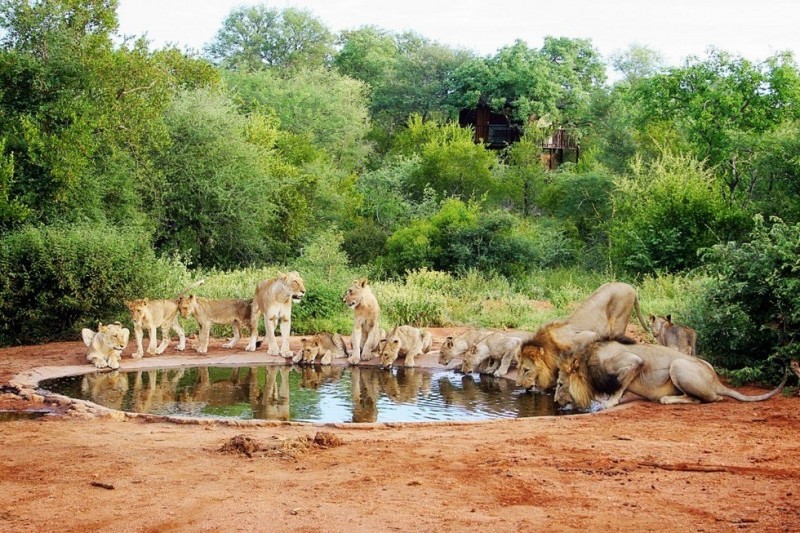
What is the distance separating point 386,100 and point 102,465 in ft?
183

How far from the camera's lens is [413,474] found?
27.1ft

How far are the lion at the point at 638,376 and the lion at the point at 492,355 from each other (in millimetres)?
2455

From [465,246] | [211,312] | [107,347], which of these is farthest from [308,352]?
[465,246]

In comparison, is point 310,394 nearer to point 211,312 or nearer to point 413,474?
point 211,312

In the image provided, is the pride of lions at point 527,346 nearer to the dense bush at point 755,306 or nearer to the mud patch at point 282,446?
the dense bush at point 755,306

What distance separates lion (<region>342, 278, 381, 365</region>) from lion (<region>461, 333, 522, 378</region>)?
5.52ft

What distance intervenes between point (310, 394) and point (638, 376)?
4256mm

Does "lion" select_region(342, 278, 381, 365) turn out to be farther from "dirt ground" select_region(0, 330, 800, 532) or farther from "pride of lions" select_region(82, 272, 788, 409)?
"dirt ground" select_region(0, 330, 800, 532)

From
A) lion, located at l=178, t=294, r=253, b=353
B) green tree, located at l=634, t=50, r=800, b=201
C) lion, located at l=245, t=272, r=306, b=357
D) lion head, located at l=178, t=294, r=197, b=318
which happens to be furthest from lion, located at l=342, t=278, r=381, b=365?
green tree, located at l=634, t=50, r=800, b=201

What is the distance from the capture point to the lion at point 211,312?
52.8ft

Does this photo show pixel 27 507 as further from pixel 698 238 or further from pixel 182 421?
pixel 698 238

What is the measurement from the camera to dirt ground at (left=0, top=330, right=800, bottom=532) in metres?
6.95

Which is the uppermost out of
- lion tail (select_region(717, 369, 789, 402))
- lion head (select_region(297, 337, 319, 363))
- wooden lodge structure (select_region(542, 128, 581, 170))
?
wooden lodge structure (select_region(542, 128, 581, 170))

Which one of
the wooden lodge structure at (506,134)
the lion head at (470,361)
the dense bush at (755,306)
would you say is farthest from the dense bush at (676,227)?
the wooden lodge structure at (506,134)
